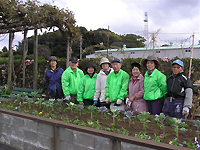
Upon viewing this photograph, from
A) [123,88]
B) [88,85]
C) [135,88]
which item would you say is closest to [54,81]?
[88,85]

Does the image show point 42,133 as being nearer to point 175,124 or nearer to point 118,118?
point 118,118

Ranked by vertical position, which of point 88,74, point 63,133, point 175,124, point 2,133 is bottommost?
point 2,133

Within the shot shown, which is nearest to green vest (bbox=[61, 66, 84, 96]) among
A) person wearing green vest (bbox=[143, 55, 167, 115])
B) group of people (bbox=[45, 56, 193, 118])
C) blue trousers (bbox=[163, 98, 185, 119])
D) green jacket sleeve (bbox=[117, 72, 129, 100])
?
group of people (bbox=[45, 56, 193, 118])

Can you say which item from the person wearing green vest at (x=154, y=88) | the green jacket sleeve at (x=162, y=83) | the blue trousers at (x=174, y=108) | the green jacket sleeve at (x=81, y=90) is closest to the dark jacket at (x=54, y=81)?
the green jacket sleeve at (x=81, y=90)

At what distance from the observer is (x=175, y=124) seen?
115 inches

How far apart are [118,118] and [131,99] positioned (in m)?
0.45

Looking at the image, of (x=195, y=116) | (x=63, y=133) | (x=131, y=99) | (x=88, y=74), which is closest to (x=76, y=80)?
(x=88, y=74)

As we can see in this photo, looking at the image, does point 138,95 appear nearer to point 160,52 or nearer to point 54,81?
point 54,81

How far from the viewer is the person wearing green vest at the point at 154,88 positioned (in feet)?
12.1

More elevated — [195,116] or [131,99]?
[131,99]

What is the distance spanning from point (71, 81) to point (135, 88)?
1570 millimetres

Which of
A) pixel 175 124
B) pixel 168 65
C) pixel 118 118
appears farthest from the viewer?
pixel 168 65

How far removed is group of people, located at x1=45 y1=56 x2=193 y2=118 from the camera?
3.48 m

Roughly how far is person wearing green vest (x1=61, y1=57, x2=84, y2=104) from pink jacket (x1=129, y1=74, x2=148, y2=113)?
1384 mm
